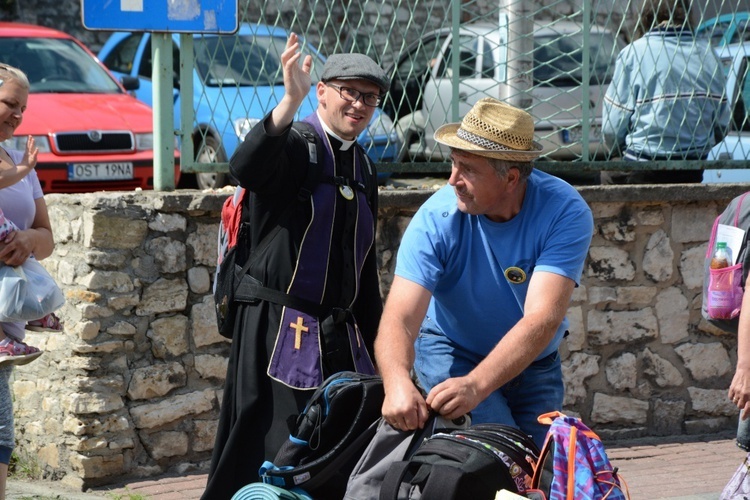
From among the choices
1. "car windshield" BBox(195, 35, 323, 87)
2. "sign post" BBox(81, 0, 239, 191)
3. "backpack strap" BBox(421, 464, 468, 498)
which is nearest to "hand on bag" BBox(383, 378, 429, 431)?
"backpack strap" BBox(421, 464, 468, 498)

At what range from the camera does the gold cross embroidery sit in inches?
153

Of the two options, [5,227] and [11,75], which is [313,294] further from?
[11,75]

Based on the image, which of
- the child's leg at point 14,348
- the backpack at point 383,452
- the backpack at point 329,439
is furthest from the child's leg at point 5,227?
the backpack at point 383,452

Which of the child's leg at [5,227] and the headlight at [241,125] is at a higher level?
the headlight at [241,125]

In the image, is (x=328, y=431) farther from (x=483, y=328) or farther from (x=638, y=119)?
(x=638, y=119)

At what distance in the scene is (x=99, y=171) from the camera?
27.4 feet

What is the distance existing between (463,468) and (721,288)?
69.2 inches

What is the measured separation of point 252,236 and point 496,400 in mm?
1056

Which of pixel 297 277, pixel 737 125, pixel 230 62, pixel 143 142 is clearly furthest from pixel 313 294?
pixel 143 142

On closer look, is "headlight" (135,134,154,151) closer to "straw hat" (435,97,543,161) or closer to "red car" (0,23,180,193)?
"red car" (0,23,180,193)

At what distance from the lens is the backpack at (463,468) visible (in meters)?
2.73

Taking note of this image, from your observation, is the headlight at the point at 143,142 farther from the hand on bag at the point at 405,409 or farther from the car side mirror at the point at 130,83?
the hand on bag at the point at 405,409

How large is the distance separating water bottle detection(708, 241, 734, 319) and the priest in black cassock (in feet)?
4.09

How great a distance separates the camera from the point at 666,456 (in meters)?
5.98
